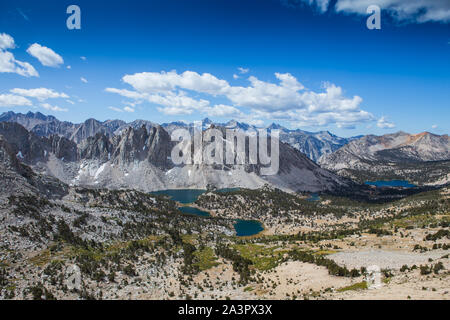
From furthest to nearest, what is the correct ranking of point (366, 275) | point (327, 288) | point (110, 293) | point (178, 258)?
point (178, 258), point (110, 293), point (366, 275), point (327, 288)

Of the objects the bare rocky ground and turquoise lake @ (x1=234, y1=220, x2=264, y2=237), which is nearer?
the bare rocky ground

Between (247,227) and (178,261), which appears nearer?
(178,261)

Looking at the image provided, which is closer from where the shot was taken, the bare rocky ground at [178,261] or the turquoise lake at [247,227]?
the bare rocky ground at [178,261]

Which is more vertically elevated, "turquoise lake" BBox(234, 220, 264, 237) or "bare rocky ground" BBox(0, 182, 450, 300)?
"bare rocky ground" BBox(0, 182, 450, 300)

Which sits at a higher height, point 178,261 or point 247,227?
point 178,261

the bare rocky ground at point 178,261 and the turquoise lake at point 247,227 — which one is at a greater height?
the bare rocky ground at point 178,261
